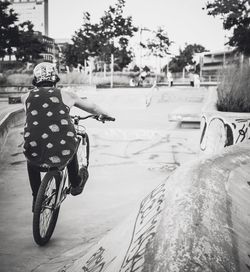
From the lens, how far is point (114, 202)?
4.67 meters

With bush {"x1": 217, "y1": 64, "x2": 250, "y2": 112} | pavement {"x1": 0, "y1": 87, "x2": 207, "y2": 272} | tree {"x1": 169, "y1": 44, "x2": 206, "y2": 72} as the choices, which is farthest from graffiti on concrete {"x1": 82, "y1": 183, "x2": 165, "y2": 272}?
tree {"x1": 169, "y1": 44, "x2": 206, "y2": 72}

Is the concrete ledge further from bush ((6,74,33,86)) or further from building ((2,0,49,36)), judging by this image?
building ((2,0,49,36))

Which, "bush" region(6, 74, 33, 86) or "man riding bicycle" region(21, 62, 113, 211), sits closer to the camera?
"man riding bicycle" region(21, 62, 113, 211)

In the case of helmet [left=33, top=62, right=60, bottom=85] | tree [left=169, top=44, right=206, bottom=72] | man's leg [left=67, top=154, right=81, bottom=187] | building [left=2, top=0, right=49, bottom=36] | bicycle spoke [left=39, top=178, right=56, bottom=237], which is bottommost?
bicycle spoke [left=39, top=178, right=56, bottom=237]

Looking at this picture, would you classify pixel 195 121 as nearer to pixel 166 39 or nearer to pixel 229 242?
pixel 229 242

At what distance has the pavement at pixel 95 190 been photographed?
3.10 meters

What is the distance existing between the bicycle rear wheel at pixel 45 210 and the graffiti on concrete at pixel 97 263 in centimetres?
86

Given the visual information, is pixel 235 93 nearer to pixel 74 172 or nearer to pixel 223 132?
pixel 223 132

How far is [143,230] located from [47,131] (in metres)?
1.40

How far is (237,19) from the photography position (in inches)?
1134

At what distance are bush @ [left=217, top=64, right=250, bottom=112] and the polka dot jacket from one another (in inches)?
165

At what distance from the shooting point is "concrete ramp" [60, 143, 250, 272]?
1.43 meters

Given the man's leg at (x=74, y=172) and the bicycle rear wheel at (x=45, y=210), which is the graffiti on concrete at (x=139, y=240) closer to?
the bicycle rear wheel at (x=45, y=210)

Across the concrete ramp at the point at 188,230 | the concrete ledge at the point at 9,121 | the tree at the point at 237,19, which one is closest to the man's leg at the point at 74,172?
the concrete ramp at the point at 188,230
